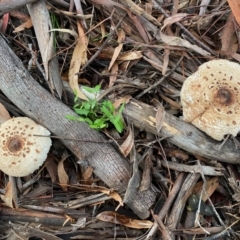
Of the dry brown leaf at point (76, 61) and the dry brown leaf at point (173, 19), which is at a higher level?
the dry brown leaf at point (173, 19)

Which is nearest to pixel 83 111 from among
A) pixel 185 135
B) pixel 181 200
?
pixel 185 135

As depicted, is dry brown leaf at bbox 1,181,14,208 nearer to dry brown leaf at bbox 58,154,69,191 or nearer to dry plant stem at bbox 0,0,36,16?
dry brown leaf at bbox 58,154,69,191

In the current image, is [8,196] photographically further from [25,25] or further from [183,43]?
[183,43]

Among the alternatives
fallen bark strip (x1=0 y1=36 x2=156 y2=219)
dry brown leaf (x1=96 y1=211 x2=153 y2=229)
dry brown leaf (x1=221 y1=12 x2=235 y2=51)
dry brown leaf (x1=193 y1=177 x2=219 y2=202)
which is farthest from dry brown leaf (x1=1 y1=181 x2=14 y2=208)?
dry brown leaf (x1=221 y1=12 x2=235 y2=51)

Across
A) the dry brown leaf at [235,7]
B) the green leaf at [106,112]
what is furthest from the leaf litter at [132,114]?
the green leaf at [106,112]

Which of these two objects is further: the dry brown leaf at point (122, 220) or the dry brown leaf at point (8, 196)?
the dry brown leaf at point (8, 196)

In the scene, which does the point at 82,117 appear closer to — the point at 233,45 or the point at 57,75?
the point at 57,75

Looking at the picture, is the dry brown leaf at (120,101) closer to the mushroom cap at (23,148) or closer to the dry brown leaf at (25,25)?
the mushroom cap at (23,148)
